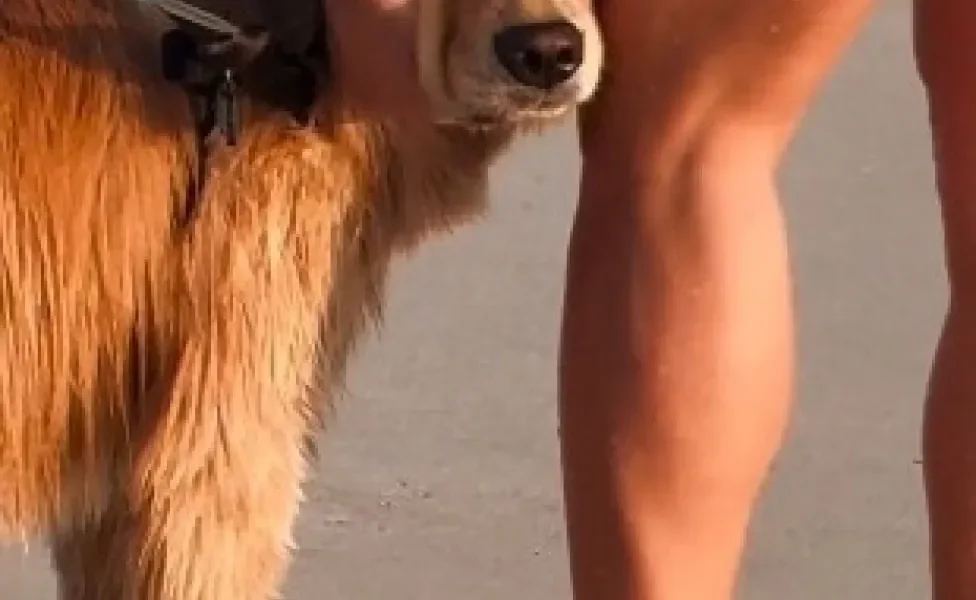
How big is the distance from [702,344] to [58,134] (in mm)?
540

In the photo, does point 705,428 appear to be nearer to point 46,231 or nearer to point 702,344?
point 702,344

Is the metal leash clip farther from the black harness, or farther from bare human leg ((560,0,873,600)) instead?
bare human leg ((560,0,873,600))

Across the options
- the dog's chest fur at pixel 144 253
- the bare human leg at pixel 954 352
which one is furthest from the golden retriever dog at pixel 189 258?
the bare human leg at pixel 954 352

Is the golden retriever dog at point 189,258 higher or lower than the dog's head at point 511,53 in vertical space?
lower

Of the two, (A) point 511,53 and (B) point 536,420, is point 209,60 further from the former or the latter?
(B) point 536,420

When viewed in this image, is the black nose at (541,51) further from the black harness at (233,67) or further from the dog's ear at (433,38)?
the black harness at (233,67)

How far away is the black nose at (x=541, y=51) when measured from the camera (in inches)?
56.8

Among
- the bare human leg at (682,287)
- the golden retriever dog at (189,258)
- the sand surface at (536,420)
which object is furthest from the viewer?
the sand surface at (536,420)

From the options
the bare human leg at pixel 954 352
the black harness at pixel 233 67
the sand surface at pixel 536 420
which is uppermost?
the black harness at pixel 233 67

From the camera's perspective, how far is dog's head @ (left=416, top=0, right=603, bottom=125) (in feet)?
4.75

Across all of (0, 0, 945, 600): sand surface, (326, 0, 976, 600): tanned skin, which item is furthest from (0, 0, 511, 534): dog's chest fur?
(0, 0, 945, 600): sand surface

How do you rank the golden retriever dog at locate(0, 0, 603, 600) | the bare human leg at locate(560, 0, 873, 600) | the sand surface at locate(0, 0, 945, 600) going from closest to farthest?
the bare human leg at locate(560, 0, 873, 600) < the golden retriever dog at locate(0, 0, 603, 600) < the sand surface at locate(0, 0, 945, 600)

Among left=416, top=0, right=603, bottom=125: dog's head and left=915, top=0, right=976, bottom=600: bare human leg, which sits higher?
left=416, top=0, right=603, bottom=125: dog's head

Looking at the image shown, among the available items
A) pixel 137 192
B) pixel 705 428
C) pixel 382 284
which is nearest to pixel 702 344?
pixel 705 428
